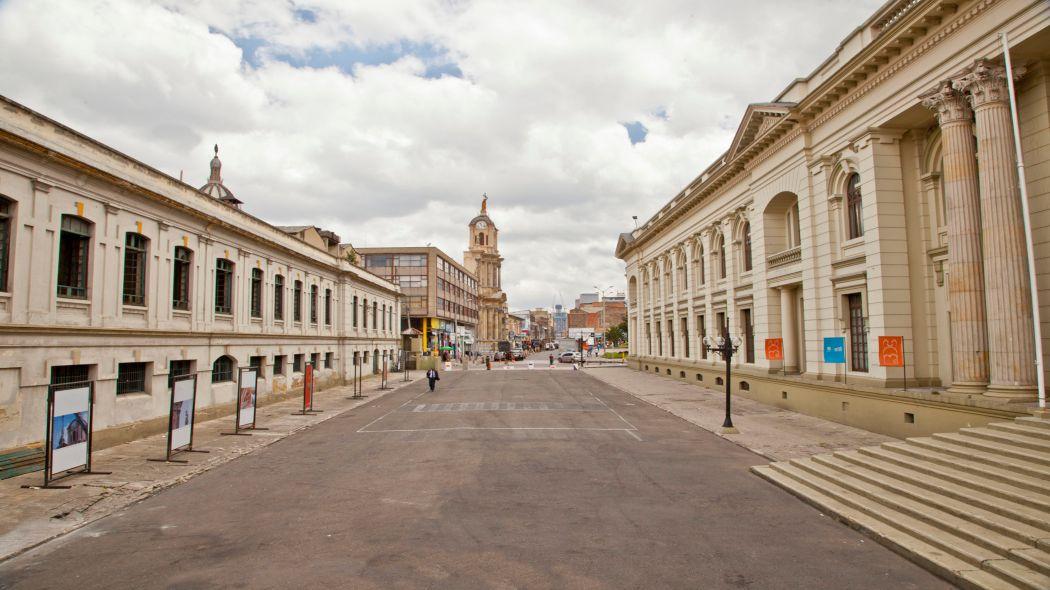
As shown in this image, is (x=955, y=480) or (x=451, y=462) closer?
(x=955, y=480)

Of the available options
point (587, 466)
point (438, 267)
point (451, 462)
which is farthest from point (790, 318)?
point (438, 267)

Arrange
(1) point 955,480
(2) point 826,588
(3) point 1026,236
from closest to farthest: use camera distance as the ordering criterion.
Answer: (2) point 826,588 → (1) point 955,480 → (3) point 1026,236

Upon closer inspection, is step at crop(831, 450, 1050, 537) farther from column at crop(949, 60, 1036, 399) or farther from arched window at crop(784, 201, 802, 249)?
arched window at crop(784, 201, 802, 249)

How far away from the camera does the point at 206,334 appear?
21125 mm

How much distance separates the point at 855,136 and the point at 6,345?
23.5m

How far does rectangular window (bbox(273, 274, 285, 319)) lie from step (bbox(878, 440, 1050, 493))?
25597 millimetres

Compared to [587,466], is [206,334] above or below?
above

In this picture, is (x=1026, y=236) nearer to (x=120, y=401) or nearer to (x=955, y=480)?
(x=955, y=480)

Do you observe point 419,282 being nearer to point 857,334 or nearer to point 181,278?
point 181,278

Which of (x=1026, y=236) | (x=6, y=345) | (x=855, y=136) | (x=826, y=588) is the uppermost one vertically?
(x=855, y=136)

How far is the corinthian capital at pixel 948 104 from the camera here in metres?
14.2

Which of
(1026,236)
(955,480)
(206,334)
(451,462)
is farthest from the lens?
(206,334)

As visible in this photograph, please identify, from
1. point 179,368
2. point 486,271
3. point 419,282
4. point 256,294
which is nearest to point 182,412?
point 179,368

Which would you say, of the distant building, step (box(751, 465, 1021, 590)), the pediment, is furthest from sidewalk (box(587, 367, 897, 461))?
the distant building
